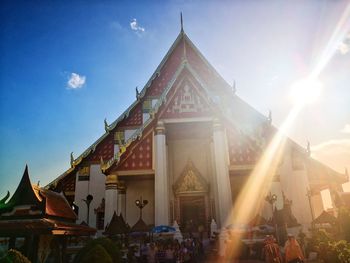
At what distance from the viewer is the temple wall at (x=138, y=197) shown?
16.0m

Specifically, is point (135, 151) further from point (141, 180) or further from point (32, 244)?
point (32, 244)

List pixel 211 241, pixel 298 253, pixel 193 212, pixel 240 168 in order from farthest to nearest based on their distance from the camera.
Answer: pixel 193 212 < pixel 240 168 < pixel 211 241 < pixel 298 253

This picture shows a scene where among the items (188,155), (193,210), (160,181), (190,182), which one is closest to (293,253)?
(160,181)

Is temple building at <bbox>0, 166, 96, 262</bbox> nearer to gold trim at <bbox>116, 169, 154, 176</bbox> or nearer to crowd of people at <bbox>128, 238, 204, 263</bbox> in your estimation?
crowd of people at <bbox>128, 238, 204, 263</bbox>

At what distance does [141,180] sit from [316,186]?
33.1 ft

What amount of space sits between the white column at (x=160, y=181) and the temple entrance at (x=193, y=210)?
300 cm

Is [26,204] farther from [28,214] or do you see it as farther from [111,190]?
[111,190]

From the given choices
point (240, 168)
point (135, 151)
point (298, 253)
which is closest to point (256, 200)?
point (240, 168)

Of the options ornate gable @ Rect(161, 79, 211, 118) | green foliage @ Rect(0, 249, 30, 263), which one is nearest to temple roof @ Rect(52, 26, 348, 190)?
ornate gable @ Rect(161, 79, 211, 118)

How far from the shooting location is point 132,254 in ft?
32.1

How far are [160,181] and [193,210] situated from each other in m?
3.91

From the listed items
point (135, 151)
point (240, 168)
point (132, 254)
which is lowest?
point (132, 254)

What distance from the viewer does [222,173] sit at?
43.7 feet

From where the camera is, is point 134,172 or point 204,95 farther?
point 204,95
